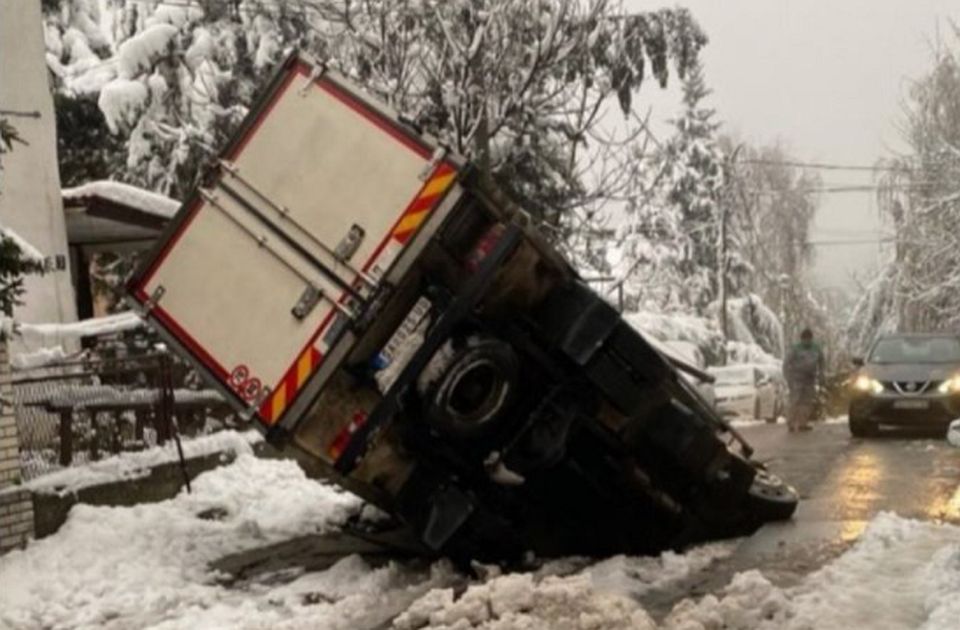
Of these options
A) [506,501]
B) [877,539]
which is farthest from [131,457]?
[877,539]

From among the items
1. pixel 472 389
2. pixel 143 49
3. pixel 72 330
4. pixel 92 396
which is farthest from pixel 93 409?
pixel 143 49

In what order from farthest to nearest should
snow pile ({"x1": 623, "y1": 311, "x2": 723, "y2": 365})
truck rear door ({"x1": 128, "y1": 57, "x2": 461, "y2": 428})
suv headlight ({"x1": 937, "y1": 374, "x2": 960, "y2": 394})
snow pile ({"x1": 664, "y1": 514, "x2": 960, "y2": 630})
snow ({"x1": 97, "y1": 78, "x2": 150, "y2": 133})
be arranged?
snow pile ({"x1": 623, "y1": 311, "x2": 723, "y2": 365}) < snow ({"x1": 97, "y1": 78, "x2": 150, "y2": 133}) < suv headlight ({"x1": 937, "y1": 374, "x2": 960, "y2": 394}) < truck rear door ({"x1": 128, "y1": 57, "x2": 461, "y2": 428}) < snow pile ({"x1": 664, "y1": 514, "x2": 960, "y2": 630})

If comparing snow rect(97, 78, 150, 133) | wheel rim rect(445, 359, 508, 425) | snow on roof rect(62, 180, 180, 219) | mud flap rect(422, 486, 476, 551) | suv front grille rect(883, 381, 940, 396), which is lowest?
snow on roof rect(62, 180, 180, 219)

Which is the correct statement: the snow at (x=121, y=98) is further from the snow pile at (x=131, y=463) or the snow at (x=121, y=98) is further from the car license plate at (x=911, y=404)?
the car license plate at (x=911, y=404)

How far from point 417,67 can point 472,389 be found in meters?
9.24

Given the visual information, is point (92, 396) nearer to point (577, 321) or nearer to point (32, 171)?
point (577, 321)

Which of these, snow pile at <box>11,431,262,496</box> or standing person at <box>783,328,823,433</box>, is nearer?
snow pile at <box>11,431,262,496</box>

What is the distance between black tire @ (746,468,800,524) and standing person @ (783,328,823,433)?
332 inches

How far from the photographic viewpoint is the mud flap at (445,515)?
740cm

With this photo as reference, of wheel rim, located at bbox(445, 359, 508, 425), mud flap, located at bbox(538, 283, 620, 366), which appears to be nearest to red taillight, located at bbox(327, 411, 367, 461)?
wheel rim, located at bbox(445, 359, 508, 425)

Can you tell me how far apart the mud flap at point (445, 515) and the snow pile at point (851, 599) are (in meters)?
1.52

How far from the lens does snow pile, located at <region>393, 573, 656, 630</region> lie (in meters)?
6.32

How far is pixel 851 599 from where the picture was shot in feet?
22.0

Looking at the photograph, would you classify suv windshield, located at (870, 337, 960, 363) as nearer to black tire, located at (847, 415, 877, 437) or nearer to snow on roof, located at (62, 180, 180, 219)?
black tire, located at (847, 415, 877, 437)
